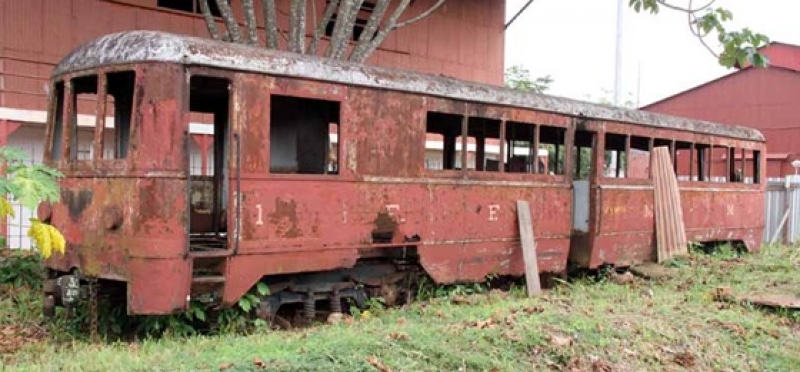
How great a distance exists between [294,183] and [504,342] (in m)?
2.48

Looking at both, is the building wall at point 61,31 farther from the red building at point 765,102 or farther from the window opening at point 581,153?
the red building at point 765,102

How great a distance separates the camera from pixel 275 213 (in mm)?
6898

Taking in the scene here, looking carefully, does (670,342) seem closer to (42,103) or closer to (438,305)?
(438,305)

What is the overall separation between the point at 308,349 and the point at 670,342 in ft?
10.9

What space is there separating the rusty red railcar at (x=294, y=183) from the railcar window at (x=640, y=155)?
46.6 inches

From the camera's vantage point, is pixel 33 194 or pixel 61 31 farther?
pixel 61 31

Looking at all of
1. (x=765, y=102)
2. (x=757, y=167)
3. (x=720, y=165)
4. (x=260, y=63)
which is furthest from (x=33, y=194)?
(x=765, y=102)

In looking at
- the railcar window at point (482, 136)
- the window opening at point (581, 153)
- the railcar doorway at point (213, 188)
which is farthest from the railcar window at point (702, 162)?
the railcar doorway at point (213, 188)

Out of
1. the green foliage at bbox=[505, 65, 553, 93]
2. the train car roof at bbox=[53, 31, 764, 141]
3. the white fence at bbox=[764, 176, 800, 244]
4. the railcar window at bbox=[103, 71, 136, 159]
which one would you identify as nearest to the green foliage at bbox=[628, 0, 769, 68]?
the train car roof at bbox=[53, 31, 764, 141]

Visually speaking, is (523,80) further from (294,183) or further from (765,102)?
(294,183)

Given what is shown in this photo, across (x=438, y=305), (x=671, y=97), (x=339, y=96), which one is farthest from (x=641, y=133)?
(x=671, y=97)

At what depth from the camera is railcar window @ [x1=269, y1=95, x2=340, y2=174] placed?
26.5 ft

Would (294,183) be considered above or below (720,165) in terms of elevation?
below

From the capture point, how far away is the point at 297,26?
1037 cm
